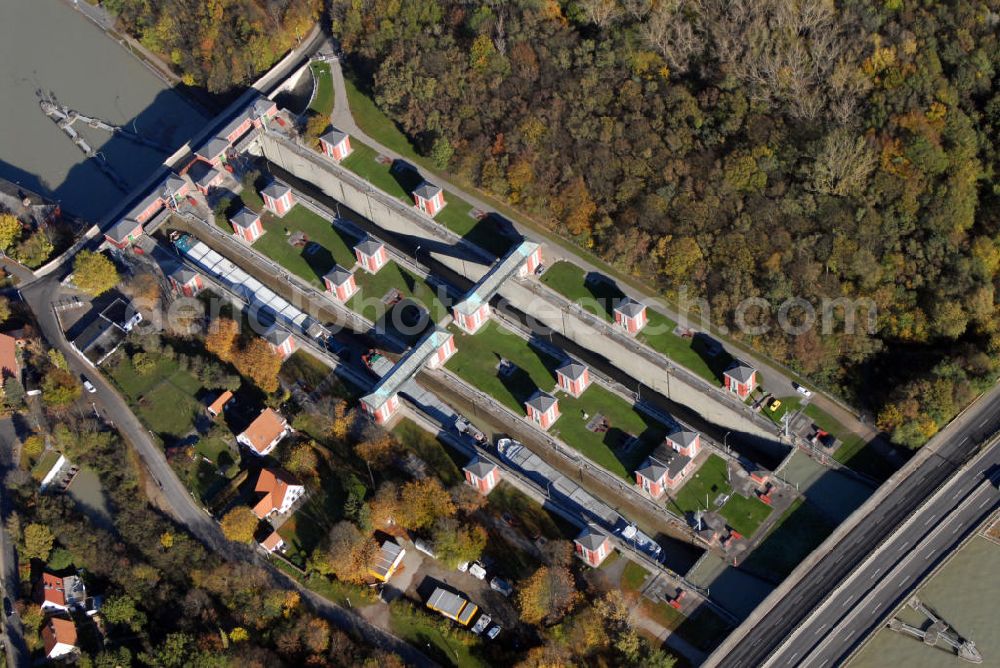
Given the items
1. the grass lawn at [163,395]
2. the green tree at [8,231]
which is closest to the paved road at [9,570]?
the grass lawn at [163,395]

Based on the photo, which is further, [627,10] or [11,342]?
[627,10]

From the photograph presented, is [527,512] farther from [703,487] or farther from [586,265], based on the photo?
[586,265]

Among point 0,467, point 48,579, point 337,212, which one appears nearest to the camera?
point 48,579

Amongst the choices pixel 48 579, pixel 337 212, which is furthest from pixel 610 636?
pixel 337 212

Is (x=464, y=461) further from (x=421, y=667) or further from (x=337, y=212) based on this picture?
(x=337, y=212)

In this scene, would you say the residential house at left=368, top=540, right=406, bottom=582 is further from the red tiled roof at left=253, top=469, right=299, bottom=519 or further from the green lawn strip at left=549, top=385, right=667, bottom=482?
the green lawn strip at left=549, top=385, right=667, bottom=482
